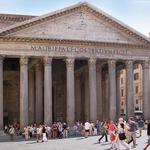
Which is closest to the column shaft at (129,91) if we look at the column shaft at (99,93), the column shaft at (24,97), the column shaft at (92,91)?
the column shaft at (99,93)

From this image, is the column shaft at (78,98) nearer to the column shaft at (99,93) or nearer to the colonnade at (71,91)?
the column shaft at (99,93)

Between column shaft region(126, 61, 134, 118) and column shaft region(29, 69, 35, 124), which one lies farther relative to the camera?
column shaft region(29, 69, 35, 124)

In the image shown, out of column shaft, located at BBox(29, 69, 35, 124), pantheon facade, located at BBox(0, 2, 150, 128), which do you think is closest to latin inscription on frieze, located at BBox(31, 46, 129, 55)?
pantheon facade, located at BBox(0, 2, 150, 128)

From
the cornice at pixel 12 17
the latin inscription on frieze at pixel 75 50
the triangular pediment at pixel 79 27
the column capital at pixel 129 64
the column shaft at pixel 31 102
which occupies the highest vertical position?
the cornice at pixel 12 17

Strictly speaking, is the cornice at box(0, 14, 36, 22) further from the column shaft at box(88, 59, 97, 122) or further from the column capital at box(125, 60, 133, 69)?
the column capital at box(125, 60, 133, 69)

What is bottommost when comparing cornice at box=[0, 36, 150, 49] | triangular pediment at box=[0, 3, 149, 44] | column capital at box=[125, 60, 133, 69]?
column capital at box=[125, 60, 133, 69]

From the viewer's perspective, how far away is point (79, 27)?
39094 mm

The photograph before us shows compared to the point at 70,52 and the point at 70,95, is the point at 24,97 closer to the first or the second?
the point at 70,95

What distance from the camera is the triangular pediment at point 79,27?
123 ft

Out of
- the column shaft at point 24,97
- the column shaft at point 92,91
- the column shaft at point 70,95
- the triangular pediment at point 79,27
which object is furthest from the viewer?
the column shaft at point 92,91

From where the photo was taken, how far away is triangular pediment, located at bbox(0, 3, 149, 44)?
3734cm

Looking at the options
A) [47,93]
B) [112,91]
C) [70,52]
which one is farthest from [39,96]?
[112,91]

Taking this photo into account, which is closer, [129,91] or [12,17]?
[129,91]

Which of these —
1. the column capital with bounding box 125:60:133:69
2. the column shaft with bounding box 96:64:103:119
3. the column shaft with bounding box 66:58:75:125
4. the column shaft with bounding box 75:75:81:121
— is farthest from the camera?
the column shaft with bounding box 75:75:81:121
